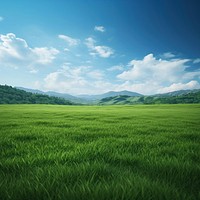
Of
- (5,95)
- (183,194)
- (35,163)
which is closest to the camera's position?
(183,194)

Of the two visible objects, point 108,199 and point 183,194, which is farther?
point 183,194

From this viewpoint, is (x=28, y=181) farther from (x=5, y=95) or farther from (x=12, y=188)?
(x=5, y=95)

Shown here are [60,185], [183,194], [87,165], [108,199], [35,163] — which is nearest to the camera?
[108,199]

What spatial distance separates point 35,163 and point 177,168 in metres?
2.42

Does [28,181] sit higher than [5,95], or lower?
lower

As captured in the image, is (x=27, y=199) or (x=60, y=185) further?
(x=60, y=185)

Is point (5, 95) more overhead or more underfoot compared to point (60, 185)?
more overhead

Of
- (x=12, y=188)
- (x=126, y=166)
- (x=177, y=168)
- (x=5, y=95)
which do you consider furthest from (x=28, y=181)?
(x=5, y=95)

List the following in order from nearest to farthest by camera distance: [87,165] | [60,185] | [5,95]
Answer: [60,185] < [87,165] < [5,95]

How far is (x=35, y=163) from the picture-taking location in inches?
105

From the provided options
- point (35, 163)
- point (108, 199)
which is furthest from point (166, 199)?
point (35, 163)

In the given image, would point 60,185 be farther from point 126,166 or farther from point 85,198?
point 126,166

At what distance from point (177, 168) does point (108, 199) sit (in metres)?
1.47

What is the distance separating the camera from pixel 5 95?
541 ft
